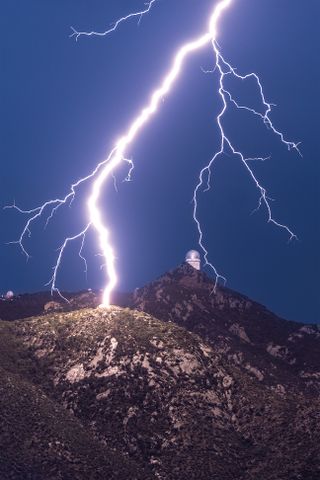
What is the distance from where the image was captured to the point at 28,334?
168 ft

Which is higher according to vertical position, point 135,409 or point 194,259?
point 194,259

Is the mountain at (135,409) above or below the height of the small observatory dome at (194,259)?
below

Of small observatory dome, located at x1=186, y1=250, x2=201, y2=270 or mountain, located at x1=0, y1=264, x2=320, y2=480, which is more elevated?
small observatory dome, located at x1=186, y1=250, x2=201, y2=270

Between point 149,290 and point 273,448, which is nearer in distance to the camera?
point 273,448

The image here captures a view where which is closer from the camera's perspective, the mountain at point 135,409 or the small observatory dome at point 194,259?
the mountain at point 135,409

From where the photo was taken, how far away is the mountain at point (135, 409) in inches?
1483

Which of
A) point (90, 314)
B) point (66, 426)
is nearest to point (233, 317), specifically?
point (90, 314)

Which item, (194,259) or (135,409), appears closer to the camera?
(135,409)

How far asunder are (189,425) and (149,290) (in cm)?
3680

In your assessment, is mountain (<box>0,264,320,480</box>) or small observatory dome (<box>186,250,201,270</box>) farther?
small observatory dome (<box>186,250,201,270</box>)

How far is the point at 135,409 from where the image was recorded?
42906 millimetres

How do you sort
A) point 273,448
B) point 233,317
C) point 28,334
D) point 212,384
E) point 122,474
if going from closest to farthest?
point 122,474
point 273,448
point 212,384
point 28,334
point 233,317

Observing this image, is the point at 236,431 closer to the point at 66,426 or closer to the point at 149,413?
the point at 149,413

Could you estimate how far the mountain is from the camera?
37.7m
